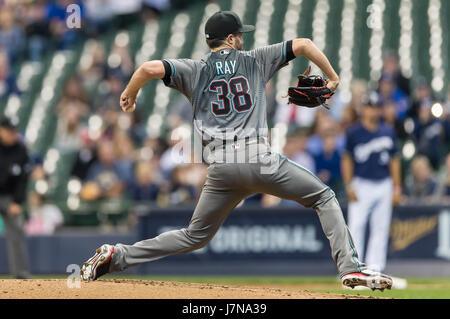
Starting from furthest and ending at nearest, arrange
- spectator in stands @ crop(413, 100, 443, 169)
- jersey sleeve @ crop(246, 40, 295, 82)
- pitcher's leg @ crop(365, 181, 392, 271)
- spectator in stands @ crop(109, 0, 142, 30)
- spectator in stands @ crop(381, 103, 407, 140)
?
1. spectator in stands @ crop(109, 0, 142, 30)
2. spectator in stands @ crop(413, 100, 443, 169)
3. spectator in stands @ crop(381, 103, 407, 140)
4. pitcher's leg @ crop(365, 181, 392, 271)
5. jersey sleeve @ crop(246, 40, 295, 82)

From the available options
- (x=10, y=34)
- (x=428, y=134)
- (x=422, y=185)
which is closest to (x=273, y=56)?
(x=422, y=185)

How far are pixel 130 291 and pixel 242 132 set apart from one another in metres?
1.36

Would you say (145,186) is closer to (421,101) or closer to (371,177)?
(371,177)

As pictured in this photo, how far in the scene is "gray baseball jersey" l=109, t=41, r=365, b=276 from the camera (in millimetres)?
5875

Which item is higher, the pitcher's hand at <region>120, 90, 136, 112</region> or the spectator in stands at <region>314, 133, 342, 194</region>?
the pitcher's hand at <region>120, 90, 136, 112</region>

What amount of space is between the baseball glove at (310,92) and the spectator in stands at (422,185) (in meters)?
5.83

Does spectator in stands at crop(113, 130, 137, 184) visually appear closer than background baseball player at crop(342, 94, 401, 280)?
No

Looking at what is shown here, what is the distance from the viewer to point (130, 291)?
18.9ft

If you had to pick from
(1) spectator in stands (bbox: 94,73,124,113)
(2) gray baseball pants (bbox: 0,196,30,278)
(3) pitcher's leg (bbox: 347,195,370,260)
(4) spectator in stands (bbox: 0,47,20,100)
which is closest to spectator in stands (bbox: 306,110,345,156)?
(3) pitcher's leg (bbox: 347,195,370,260)

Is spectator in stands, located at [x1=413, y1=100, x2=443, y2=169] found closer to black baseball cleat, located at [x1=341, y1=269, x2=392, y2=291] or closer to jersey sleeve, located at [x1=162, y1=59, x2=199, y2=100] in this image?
black baseball cleat, located at [x1=341, y1=269, x2=392, y2=291]

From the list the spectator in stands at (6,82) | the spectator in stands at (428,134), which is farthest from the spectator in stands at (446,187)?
the spectator in stands at (6,82)

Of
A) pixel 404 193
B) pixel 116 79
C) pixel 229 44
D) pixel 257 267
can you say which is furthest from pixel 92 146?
pixel 229 44

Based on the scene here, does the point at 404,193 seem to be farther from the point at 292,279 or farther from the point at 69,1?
the point at 69,1

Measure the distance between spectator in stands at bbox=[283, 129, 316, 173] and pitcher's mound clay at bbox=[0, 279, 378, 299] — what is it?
600 cm
